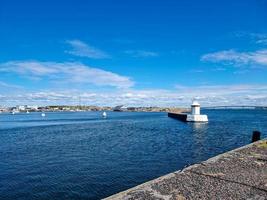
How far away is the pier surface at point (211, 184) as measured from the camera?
1063 centimetres

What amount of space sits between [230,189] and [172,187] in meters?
2.36

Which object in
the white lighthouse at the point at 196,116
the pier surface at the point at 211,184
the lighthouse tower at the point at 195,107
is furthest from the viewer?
the white lighthouse at the point at 196,116

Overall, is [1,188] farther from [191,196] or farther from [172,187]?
[191,196]

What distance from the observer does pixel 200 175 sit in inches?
535

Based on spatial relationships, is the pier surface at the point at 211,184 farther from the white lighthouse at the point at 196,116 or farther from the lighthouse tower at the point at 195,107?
→ the white lighthouse at the point at 196,116

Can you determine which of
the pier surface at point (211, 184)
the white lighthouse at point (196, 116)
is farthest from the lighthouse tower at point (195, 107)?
the pier surface at point (211, 184)

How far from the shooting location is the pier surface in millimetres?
10633

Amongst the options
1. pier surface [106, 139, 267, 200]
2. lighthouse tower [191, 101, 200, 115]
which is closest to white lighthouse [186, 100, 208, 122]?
lighthouse tower [191, 101, 200, 115]

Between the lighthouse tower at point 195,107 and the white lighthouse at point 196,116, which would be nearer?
the lighthouse tower at point 195,107

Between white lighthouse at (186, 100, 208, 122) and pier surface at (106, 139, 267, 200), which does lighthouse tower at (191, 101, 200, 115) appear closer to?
white lighthouse at (186, 100, 208, 122)

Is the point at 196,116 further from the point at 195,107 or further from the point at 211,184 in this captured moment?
the point at 211,184

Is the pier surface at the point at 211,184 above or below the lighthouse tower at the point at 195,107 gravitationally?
below

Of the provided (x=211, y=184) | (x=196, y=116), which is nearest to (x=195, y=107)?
(x=196, y=116)

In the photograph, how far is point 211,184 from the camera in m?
12.0
